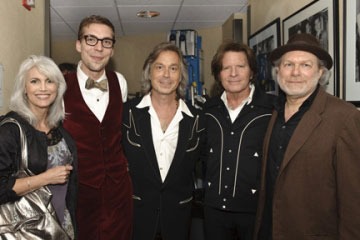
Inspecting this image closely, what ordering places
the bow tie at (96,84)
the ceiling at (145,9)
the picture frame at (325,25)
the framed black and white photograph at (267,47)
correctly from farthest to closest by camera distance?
1. the ceiling at (145,9)
2. the framed black and white photograph at (267,47)
3. the picture frame at (325,25)
4. the bow tie at (96,84)

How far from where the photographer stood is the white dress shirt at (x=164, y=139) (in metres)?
2.21

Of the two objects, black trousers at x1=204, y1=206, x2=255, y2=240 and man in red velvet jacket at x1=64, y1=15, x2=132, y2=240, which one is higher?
man in red velvet jacket at x1=64, y1=15, x2=132, y2=240

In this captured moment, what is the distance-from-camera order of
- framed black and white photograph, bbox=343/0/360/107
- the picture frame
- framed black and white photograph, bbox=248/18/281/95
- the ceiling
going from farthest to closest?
the ceiling
framed black and white photograph, bbox=248/18/281/95
the picture frame
framed black and white photograph, bbox=343/0/360/107

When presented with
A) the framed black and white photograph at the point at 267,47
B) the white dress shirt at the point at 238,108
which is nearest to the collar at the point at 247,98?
the white dress shirt at the point at 238,108

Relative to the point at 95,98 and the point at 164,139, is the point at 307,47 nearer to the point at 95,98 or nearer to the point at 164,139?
the point at 164,139

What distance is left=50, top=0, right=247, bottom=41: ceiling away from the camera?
4.62 meters

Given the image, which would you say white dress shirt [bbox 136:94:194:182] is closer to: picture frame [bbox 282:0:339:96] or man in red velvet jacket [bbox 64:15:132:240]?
man in red velvet jacket [bbox 64:15:132:240]

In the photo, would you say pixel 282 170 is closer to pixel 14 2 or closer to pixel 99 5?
pixel 14 2

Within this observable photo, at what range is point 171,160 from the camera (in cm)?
223

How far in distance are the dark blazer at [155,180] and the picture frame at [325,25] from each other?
99cm

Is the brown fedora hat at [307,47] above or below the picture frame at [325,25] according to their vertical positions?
below

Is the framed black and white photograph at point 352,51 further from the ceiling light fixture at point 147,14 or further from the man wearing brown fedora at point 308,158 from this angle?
the ceiling light fixture at point 147,14

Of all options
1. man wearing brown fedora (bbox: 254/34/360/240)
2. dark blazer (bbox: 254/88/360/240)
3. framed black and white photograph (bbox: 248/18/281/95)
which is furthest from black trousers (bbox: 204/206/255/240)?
framed black and white photograph (bbox: 248/18/281/95)

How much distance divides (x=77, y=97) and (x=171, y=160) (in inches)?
28.0
